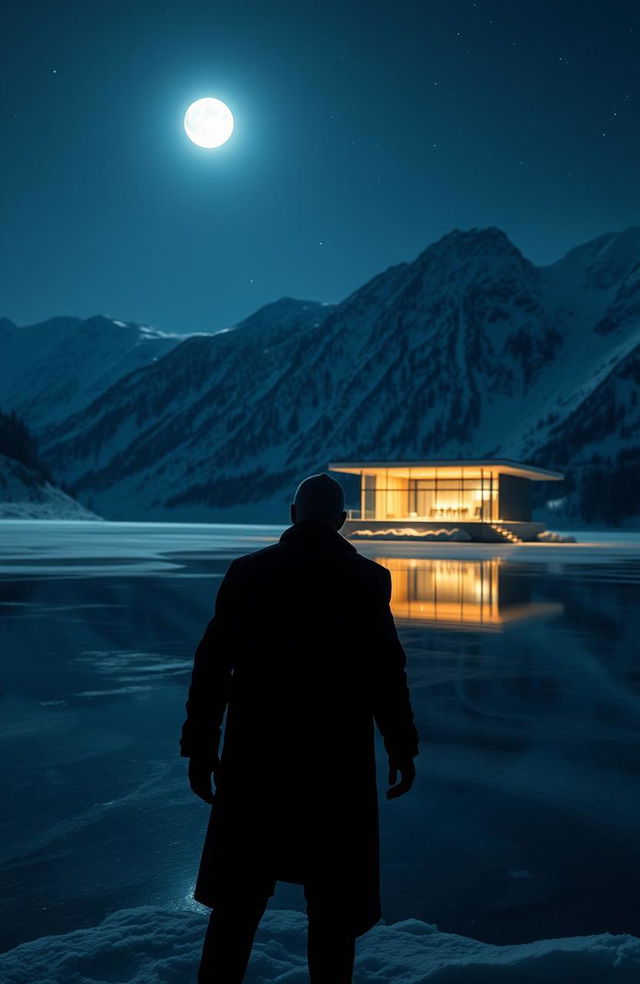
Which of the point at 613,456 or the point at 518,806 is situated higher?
the point at 613,456

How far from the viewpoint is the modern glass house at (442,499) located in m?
59.0

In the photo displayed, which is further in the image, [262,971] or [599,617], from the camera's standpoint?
[599,617]

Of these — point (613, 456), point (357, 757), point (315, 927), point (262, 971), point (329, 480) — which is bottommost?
point (262, 971)

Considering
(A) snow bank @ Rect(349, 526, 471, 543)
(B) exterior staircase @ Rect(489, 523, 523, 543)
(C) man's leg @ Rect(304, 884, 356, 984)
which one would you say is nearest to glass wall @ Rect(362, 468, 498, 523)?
(B) exterior staircase @ Rect(489, 523, 523, 543)

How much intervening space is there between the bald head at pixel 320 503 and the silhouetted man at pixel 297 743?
128 millimetres

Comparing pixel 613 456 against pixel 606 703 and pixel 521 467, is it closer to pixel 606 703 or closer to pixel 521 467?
pixel 521 467

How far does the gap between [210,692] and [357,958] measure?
4.20 feet

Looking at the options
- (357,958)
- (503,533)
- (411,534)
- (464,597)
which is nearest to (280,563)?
(357,958)

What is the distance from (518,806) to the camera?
16.6ft

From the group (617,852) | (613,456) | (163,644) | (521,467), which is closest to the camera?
(617,852)

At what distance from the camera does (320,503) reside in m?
3.20

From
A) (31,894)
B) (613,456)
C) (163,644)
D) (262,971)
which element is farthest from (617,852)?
(613,456)

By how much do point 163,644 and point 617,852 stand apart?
7.57 meters

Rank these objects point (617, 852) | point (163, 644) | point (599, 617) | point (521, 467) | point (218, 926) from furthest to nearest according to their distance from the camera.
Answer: point (521, 467)
point (599, 617)
point (163, 644)
point (617, 852)
point (218, 926)
